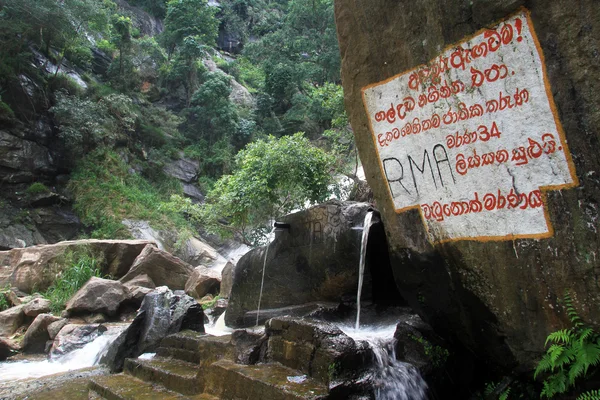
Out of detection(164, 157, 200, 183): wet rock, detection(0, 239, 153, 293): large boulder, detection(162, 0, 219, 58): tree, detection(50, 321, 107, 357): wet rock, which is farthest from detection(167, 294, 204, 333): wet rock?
detection(162, 0, 219, 58): tree

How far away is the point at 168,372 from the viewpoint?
524 cm

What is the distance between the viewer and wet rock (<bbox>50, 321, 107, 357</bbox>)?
8258 millimetres

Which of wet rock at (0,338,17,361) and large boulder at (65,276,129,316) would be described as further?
large boulder at (65,276,129,316)

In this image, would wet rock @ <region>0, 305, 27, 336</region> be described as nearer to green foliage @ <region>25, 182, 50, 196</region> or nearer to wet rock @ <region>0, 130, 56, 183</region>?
green foliage @ <region>25, 182, 50, 196</region>

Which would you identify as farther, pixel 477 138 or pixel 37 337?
pixel 37 337

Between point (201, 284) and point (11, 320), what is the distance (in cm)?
489

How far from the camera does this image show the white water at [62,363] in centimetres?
740

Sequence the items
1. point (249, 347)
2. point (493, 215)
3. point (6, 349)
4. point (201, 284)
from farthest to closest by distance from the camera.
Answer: point (201, 284) → point (6, 349) → point (249, 347) → point (493, 215)

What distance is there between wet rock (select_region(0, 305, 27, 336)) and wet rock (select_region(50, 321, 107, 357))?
5.02ft

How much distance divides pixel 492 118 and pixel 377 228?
3.36 m

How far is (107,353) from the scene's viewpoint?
24.2ft

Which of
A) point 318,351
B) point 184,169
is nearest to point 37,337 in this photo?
point 318,351

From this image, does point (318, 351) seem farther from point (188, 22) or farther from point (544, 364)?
point (188, 22)

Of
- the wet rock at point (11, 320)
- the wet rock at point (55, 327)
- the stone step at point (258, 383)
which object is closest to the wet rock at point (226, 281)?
Answer: the wet rock at point (55, 327)
